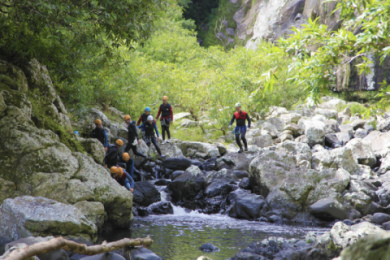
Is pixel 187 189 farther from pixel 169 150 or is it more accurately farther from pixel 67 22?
pixel 67 22

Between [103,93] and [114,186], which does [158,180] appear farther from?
[103,93]

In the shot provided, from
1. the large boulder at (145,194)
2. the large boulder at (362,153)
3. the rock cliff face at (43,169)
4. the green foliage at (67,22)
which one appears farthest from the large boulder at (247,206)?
the large boulder at (362,153)

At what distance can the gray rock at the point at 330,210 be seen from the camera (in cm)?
1260

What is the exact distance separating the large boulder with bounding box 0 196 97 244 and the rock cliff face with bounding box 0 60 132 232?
973mm

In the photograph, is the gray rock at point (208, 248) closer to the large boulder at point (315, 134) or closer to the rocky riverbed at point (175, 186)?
the rocky riverbed at point (175, 186)

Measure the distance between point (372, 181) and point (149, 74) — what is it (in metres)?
18.4

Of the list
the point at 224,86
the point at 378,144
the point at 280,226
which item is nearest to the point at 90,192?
the point at 280,226

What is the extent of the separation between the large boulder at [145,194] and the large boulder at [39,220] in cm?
506

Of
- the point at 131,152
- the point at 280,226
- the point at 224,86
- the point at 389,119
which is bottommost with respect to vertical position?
the point at 280,226

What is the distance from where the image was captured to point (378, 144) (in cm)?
2091

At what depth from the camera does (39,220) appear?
820cm

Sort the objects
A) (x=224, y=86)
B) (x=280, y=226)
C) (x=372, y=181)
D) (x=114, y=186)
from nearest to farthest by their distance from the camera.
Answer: (x=114, y=186), (x=280, y=226), (x=372, y=181), (x=224, y=86)

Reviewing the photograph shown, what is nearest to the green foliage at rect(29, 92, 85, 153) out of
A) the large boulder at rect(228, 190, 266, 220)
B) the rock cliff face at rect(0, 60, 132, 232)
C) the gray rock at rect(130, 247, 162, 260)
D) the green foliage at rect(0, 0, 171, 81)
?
the rock cliff face at rect(0, 60, 132, 232)

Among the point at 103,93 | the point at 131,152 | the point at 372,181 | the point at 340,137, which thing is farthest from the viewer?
the point at 340,137
